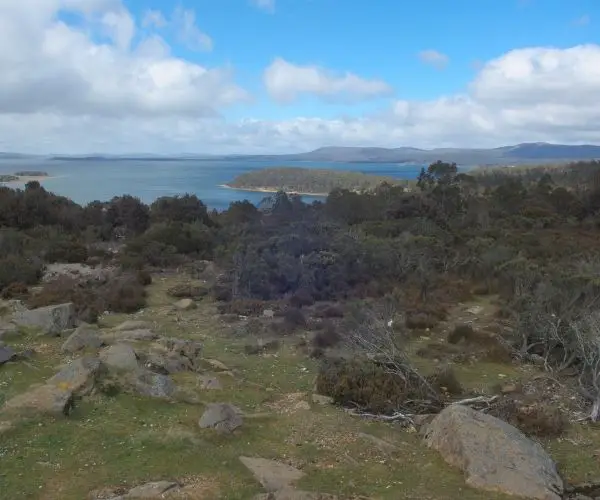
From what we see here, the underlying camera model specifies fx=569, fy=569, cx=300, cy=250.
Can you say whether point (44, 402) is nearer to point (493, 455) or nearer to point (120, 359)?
point (120, 359)

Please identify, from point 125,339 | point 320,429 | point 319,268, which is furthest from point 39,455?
point 319,268

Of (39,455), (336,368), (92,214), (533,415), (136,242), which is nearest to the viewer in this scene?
(39,455)

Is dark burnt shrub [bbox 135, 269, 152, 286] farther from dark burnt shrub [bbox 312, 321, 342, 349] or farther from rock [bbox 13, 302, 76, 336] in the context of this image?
dark burnt shrub [bbox 312, 321, 342, 349]

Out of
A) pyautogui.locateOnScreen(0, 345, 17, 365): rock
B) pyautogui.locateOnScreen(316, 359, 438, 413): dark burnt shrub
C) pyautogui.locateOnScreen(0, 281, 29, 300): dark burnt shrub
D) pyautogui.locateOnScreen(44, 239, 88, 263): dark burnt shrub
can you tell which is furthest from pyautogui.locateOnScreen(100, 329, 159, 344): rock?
pyautogui.locateOnScreen(44, 239, 88, 263): dark burnt shrub

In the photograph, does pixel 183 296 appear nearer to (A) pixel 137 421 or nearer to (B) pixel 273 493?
(A) pixel 137 421

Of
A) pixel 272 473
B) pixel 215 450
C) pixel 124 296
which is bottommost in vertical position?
pixel 124 296

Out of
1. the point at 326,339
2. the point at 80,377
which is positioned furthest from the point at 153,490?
the point at 326,339
